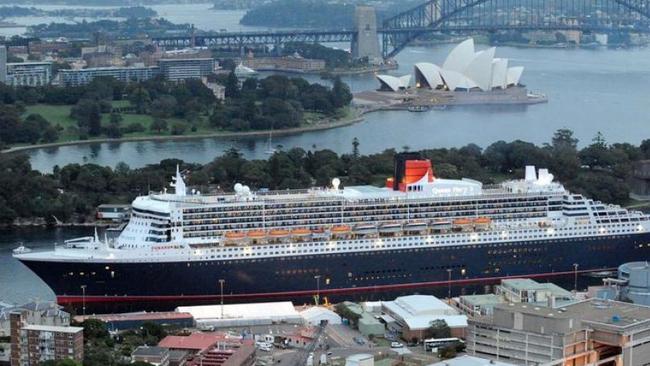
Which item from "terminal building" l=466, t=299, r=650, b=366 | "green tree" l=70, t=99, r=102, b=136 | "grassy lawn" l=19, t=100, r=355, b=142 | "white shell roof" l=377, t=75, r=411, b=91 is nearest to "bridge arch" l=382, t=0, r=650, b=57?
"white shell roof" l=377, t=75, r=411, b=91

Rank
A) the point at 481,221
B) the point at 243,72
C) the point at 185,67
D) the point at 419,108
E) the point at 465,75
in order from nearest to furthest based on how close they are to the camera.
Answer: the point at 481,221, the point at 419,108, the point at 465,75, the point at 185,67, the point at 243,72

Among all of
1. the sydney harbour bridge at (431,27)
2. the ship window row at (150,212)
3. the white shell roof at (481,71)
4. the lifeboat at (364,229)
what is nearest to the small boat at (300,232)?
the lifeboat at (364,229)

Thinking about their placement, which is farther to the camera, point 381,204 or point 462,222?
point 462,222

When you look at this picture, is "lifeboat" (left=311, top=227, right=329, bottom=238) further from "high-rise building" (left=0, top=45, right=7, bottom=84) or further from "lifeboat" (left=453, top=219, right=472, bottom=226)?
"high-rise building" (left=0, top=45, right=7, bottom=84)

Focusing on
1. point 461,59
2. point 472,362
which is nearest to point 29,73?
point 461,59

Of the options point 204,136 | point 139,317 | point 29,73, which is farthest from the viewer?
point 29,73

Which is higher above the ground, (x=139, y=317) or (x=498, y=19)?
(x=498, y=19)

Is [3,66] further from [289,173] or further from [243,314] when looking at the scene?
[243,314]
